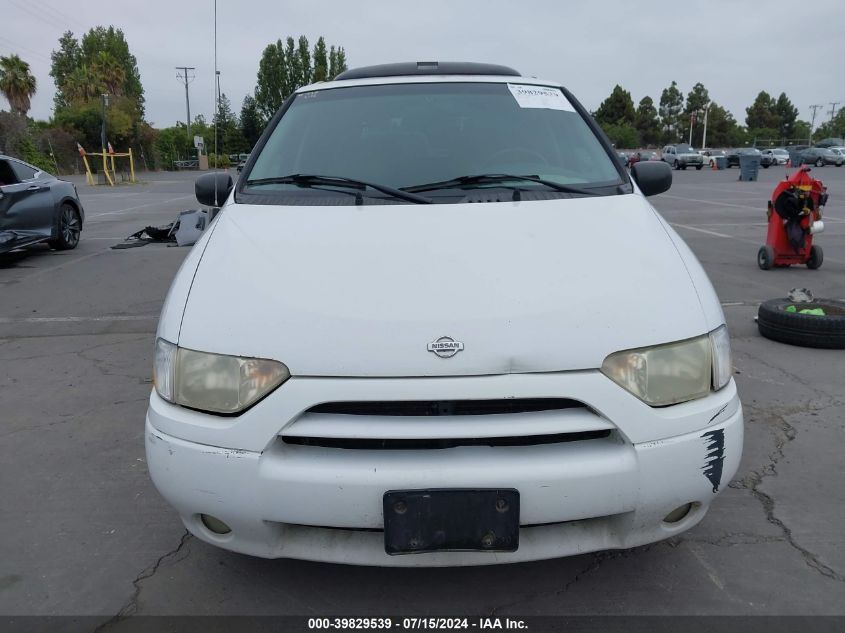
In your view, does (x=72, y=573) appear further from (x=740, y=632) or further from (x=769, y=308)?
(x=769, y=308)

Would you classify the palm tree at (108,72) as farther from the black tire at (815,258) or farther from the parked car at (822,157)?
the black tire at (815,258)

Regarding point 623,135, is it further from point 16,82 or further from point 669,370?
point 669,370

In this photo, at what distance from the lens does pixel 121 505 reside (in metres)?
2.91

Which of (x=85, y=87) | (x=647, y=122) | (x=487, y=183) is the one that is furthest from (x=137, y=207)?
(x=647, y=122)

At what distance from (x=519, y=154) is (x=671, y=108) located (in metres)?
108

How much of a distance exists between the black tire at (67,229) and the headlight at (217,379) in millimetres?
8947

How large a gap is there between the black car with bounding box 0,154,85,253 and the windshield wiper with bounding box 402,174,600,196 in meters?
7.63

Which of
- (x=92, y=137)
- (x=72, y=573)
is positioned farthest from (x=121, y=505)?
(x=92, y=137)

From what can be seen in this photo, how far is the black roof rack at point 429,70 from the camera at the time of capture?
371 cm

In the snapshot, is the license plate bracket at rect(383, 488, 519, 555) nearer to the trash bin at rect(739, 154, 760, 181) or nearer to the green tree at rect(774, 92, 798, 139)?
the trash bin at rect(739, 154, 760, 181)

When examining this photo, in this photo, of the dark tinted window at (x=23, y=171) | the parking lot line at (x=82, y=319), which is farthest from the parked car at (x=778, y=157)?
the parking lot line at (x=82, y=319)

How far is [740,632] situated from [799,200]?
6601mm

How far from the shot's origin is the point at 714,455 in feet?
6.55

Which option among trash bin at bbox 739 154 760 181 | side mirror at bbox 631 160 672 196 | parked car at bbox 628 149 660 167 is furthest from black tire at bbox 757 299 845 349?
trash bin at bbox 739 154 760 181
